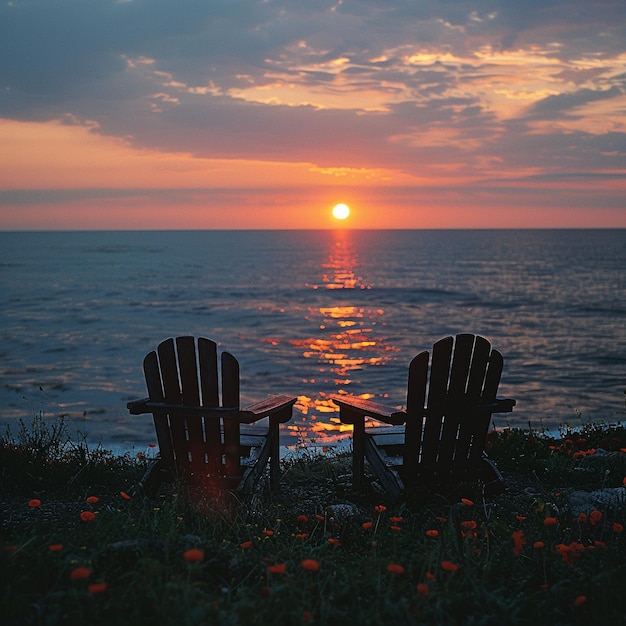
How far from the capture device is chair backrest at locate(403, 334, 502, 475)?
4574mm

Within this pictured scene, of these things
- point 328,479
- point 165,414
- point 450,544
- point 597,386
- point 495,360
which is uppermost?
point 495,360

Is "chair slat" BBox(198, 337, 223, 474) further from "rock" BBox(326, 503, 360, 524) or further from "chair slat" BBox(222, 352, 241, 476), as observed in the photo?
"rock" BBox(326, 503, 360, 524)

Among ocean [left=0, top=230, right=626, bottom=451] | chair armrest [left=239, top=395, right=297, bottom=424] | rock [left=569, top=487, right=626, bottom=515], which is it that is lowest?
ocean [left=0, top=230, right=626, bottom=451]

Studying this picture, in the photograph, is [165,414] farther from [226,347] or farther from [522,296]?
[522,296]

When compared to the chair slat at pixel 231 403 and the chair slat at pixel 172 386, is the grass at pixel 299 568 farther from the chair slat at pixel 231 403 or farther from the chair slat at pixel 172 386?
the chair slat at pixel 172 386

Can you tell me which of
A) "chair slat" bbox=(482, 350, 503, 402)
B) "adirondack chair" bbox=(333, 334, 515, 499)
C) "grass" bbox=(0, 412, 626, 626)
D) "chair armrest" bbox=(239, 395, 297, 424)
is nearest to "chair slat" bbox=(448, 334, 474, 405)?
"adirondack chair" bbox=(333, 334, 515, 499)

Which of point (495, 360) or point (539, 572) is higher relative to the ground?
point (495, 360)

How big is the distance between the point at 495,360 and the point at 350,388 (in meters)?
9.76

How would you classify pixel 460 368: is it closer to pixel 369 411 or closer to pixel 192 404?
pixel 369 411

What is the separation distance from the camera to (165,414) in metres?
4.72

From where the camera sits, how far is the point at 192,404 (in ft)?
15.3

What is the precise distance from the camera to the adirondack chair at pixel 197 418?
457 cm

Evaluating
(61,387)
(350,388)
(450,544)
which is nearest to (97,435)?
(61,387)

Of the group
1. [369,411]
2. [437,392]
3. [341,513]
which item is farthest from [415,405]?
[341,513]
